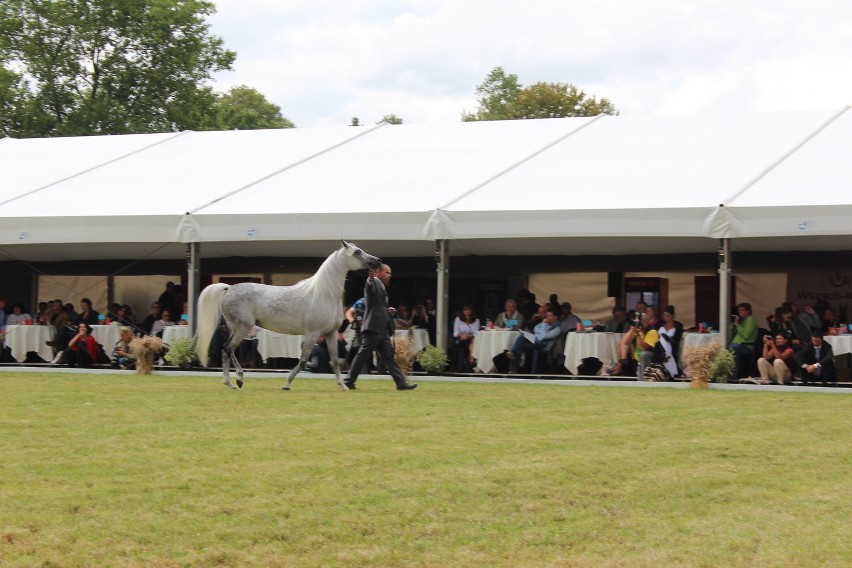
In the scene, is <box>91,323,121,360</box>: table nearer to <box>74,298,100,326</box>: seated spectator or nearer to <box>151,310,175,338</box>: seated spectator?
<box>151,310,175,338</box>: seated spectator

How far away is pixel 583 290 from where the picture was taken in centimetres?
2155

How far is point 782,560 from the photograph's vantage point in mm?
5777

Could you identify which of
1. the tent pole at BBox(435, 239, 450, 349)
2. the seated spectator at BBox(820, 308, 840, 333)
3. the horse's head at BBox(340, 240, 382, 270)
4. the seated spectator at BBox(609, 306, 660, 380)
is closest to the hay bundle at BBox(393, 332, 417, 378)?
the tent pole at BBox(435, 239, 450, 349)

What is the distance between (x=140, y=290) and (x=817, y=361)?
44.4ft

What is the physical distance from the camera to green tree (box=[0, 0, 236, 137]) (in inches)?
1665

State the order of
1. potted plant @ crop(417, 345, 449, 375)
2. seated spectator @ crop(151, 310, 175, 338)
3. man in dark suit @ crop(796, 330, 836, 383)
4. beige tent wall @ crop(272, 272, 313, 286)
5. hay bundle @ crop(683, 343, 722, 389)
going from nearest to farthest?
hay bundle @ crop(683, 343, 722, 389) < man in dark suit @ crop(796, 330, 836, 383) < potted plant @ crop(417, 345, 449, 375) < seated spectator @ crop(151, 310, 175, 338) < beige tent wall @ crop(272, 272, 313, 286)

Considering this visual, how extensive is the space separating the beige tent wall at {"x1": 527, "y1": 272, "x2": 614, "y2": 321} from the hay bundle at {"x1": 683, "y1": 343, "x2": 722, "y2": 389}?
6594 millimetres

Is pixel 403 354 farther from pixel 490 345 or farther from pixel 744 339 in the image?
pixel 744 339

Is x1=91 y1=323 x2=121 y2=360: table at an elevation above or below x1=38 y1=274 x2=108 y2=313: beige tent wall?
below

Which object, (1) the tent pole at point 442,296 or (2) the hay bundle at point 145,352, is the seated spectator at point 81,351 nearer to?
(2) the hay bundle at point 145,352

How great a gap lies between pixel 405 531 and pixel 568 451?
2.54m

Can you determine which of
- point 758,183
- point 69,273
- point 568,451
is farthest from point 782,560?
point 69,273

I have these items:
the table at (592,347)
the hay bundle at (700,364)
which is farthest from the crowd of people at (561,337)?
the hay bundle at (700,364)

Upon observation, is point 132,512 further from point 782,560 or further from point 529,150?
point 529,150
